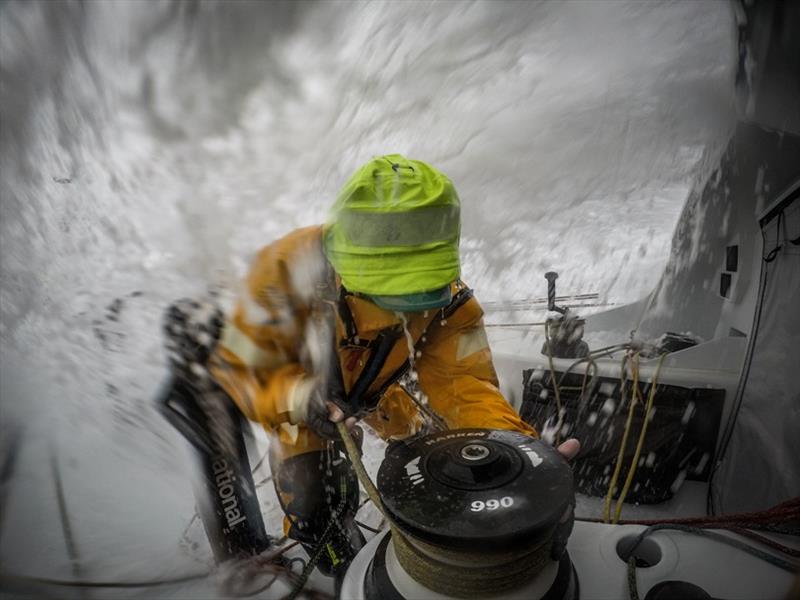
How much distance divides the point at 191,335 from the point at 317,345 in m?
0.61

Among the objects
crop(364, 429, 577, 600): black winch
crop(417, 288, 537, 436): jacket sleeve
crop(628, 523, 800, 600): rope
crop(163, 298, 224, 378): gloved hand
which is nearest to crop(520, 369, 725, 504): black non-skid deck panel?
crop(417, 288, 537, 436): jacket sleeve

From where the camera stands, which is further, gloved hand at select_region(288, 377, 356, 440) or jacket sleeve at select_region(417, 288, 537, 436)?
jacket sleeve at select_region(417, 288, 537, 436)

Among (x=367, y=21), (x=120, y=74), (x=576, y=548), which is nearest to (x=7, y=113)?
(x=120, y=74)

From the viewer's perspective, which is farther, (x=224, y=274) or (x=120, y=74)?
(x=120, y=74)

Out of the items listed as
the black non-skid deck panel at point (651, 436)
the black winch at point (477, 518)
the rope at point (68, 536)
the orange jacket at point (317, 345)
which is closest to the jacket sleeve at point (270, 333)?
the orange jacket at point (317, 345)

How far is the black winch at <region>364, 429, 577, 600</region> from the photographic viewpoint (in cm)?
113

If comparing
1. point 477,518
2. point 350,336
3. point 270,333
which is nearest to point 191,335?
point 270,333

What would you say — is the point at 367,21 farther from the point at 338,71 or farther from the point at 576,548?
the point at 576,548

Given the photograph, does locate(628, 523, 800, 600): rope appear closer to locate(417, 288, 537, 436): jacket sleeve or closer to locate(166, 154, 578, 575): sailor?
locate(166, 154, 578, 575): sailor

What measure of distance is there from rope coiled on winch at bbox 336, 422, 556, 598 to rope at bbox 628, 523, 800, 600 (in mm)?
236

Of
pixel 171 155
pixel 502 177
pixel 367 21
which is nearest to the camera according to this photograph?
pixel 171 155

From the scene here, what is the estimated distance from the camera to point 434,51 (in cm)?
491

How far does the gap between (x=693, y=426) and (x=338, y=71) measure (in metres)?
4.21

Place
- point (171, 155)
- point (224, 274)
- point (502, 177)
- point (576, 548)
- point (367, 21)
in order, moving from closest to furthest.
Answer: point (576, 548) < point (224, 274) < point (171, 155) < point (367, 21) < point (502, 177)
